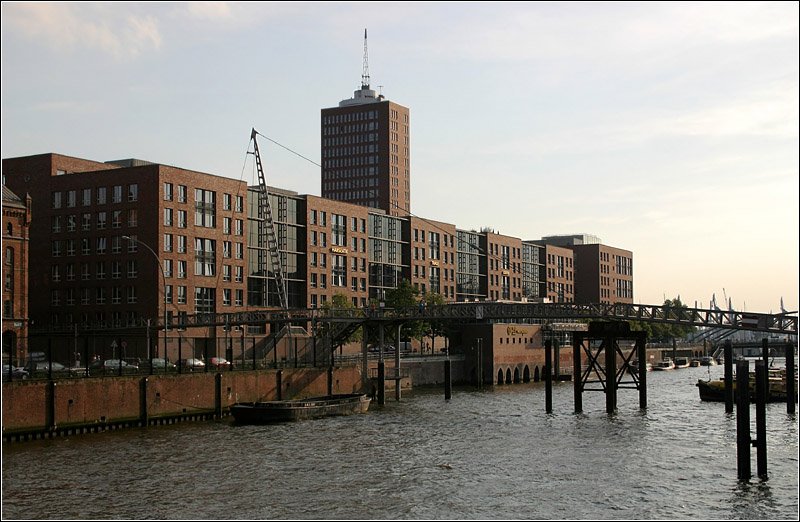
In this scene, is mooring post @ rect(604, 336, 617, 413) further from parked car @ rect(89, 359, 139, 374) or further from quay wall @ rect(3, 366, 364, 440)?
parked car @ rect(89, 359, 139, 374)

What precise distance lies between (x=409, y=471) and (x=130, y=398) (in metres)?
26.9

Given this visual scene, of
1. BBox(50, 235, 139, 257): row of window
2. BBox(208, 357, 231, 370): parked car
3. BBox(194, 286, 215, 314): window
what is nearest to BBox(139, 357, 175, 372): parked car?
BBox(208, 357, 231, 370): parked car

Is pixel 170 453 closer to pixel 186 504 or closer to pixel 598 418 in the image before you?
pixel 186 504

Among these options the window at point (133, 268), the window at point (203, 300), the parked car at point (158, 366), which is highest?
the window at point (133, 268)

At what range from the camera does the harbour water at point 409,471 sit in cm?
4056

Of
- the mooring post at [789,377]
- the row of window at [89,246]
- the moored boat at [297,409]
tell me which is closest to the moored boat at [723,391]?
the mooring post at [789,377]

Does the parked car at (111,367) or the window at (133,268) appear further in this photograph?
the window at (133,268)

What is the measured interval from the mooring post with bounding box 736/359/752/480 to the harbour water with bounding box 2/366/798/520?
837 mm

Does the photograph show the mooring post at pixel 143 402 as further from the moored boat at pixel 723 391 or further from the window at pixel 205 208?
the window at pixel 205 208

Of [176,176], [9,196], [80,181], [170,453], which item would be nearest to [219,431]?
[170,453]

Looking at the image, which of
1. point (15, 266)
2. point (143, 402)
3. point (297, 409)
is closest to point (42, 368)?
point (143, 402)

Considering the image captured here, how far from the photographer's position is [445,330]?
144m

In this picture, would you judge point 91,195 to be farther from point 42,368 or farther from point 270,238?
point 42,368

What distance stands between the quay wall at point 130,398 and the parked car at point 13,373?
131 cm
